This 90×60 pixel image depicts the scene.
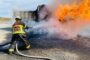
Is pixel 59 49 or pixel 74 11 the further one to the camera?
pixel 74 11

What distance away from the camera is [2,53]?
1689cm

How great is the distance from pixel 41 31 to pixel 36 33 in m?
0.62

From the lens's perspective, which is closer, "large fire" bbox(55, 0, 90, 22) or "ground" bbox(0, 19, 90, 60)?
"ground" bbox(0, 19, 90, 60)

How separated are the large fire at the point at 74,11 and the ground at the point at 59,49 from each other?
268 cm

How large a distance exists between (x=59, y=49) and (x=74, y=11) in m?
7.00

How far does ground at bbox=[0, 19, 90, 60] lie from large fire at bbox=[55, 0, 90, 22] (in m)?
2.68

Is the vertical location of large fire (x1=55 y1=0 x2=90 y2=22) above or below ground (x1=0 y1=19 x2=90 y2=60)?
above

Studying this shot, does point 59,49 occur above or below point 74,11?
below

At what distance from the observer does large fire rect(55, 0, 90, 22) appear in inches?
904

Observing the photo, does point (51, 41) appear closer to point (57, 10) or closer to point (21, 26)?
point (21, 26)

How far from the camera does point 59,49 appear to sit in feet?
57.7

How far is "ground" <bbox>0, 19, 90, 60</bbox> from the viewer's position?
51.8 ft

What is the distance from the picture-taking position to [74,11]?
2364cm

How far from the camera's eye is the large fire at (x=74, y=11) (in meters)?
23.0
